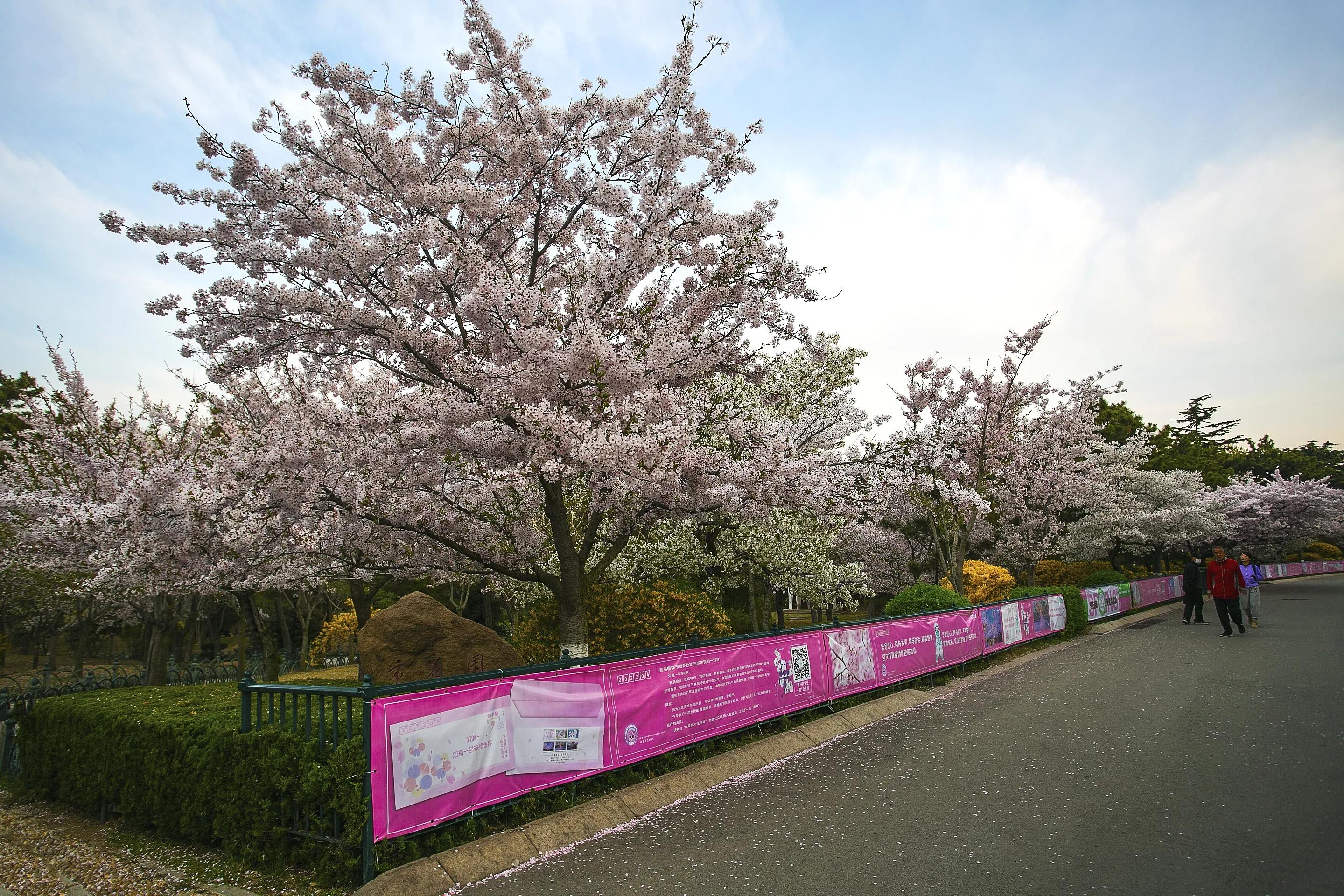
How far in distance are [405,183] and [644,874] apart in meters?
8.02

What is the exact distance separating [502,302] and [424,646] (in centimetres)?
546

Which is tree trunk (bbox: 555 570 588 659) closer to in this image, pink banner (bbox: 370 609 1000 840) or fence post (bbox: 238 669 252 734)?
pink banner (bbox: 370 609 1000 840)

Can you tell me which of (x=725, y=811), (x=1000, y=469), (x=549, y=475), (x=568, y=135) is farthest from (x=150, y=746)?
(x=1000, y=469)

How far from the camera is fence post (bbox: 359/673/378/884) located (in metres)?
4.80

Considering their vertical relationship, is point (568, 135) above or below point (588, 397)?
above

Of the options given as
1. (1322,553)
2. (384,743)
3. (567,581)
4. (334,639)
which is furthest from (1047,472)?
(1322,553)

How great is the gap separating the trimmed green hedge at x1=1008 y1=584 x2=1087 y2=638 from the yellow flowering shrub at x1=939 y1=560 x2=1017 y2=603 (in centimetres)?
443

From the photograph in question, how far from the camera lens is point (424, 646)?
10.3 meters

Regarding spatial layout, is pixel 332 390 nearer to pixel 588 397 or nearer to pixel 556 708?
pixel 588 397

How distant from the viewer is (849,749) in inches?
325

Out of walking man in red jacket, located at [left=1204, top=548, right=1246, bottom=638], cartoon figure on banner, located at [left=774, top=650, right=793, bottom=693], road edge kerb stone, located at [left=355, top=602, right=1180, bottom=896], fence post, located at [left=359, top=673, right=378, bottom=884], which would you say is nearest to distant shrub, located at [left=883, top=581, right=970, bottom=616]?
road edge kerb stone, located at [left=355, top=602, right=1180, bottom=896]

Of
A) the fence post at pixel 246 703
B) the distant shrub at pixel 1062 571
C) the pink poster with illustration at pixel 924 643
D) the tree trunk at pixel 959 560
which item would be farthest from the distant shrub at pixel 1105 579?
the fence post at pixel 246 703

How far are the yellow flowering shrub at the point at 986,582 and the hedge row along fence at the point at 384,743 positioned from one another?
16.3 metres

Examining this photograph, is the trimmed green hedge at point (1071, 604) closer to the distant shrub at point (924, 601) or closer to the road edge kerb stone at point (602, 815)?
the distant shrub at point (924, 601)
